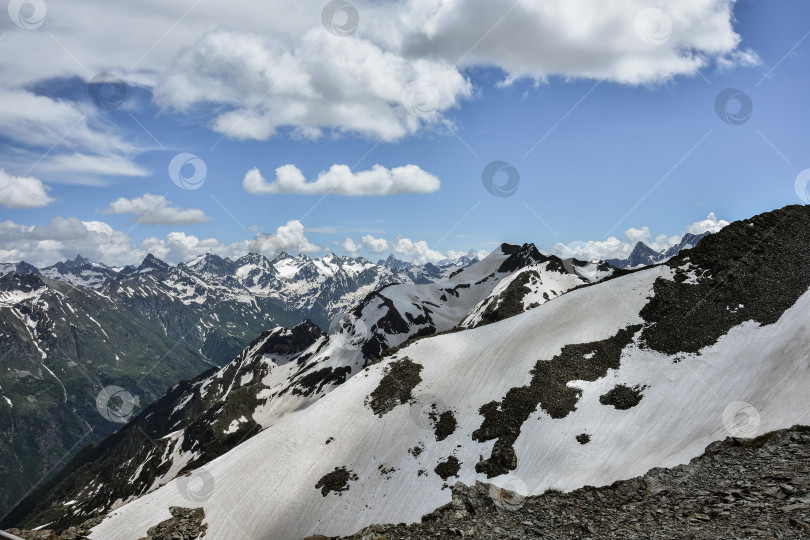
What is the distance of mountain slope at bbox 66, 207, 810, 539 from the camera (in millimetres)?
42719

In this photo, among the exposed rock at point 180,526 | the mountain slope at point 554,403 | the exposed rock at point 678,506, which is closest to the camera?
the exposed rock at point 678,506

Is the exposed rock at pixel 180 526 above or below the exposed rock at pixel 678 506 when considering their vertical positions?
below

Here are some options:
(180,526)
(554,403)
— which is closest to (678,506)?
(554,403)

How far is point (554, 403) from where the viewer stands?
52.0 meters

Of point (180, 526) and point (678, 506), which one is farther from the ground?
point (678, 506)

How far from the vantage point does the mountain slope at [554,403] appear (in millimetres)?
42719

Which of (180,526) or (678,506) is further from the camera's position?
(180,526)

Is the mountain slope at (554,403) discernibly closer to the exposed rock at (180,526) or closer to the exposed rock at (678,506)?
the exposed rock at (180,526)

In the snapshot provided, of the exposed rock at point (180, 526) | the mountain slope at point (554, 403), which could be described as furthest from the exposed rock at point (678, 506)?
the exposed rock at point (180, 526)

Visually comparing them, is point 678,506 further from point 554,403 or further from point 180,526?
point 180,526

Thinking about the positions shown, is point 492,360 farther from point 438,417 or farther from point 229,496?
point 229,496

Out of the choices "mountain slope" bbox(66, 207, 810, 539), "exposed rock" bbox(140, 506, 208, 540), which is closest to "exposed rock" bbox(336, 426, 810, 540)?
"mountain slope" bbox(66, 207, 810, 539)

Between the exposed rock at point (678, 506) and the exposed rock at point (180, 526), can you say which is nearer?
the exposed rock at point (678, 506)

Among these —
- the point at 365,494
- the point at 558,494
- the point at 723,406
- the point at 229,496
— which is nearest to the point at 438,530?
the point at 558,494
